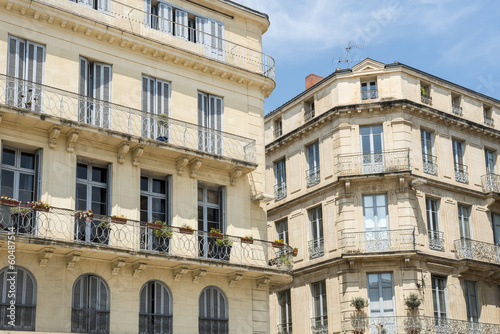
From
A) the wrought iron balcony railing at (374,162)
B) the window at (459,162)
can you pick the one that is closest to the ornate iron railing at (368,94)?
the wrought iron balcony railing at (374,162)

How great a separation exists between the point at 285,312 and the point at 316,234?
4.19 metres

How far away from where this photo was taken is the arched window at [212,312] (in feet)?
73.3

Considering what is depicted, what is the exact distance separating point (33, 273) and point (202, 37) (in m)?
10.1

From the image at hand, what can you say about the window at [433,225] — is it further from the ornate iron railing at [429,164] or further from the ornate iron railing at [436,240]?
the ornate iron railing at [429,164]

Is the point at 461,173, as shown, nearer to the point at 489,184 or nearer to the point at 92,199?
the point at 489,184

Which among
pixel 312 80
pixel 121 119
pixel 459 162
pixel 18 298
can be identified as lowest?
pixel 18 298

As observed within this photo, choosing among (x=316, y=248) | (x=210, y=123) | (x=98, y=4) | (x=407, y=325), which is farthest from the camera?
(x=316, y=248)

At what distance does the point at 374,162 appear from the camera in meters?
32.7

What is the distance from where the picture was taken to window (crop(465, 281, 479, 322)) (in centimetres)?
3253

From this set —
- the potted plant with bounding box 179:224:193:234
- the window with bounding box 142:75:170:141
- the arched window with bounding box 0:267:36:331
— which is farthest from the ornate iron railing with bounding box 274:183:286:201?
the arched window with bounding box 0:267:36:331

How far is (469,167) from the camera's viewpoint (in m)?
34.8

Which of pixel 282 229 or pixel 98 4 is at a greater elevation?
pixel 98 4

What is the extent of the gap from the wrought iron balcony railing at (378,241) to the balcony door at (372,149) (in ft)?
9.16

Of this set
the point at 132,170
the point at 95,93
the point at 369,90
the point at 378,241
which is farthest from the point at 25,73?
the point at 369,90
